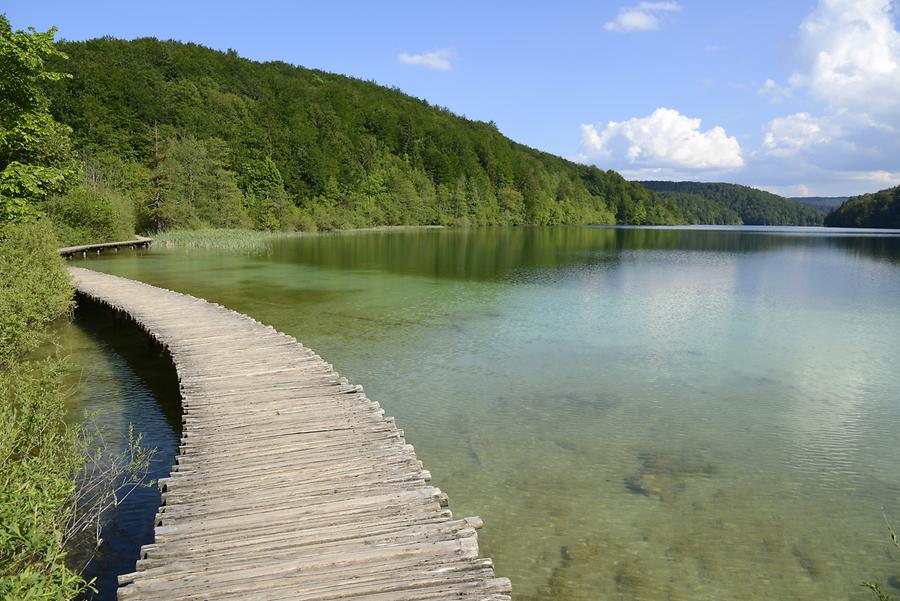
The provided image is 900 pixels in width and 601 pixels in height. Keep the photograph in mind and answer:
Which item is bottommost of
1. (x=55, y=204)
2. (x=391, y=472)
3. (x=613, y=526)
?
(x=613, y=526)

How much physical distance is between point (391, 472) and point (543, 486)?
2.82 m

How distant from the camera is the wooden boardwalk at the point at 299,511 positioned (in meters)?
5.16

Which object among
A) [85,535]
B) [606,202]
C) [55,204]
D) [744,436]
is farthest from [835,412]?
[606,202]

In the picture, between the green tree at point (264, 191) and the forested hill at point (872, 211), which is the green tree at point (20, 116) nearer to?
the green tree at point (264, 191)

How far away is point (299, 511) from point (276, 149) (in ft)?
360

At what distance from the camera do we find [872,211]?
523ft

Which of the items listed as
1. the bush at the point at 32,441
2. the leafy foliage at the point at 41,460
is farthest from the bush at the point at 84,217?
the leafy foliage at the point at 41,460

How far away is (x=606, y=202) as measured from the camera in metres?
198

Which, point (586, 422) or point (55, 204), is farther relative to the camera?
point (55, 204)

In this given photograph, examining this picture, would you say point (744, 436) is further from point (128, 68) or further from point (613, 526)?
point (128, 68)

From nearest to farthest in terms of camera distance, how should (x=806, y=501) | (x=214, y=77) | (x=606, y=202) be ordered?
(x=806, y=501) < (x=214, y=77) < (x=606, y=202)

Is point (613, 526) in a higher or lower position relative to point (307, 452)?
lower

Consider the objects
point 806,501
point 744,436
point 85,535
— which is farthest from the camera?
point 744,436

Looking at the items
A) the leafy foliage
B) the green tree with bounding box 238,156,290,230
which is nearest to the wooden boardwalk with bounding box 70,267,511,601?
the leafy foliage
